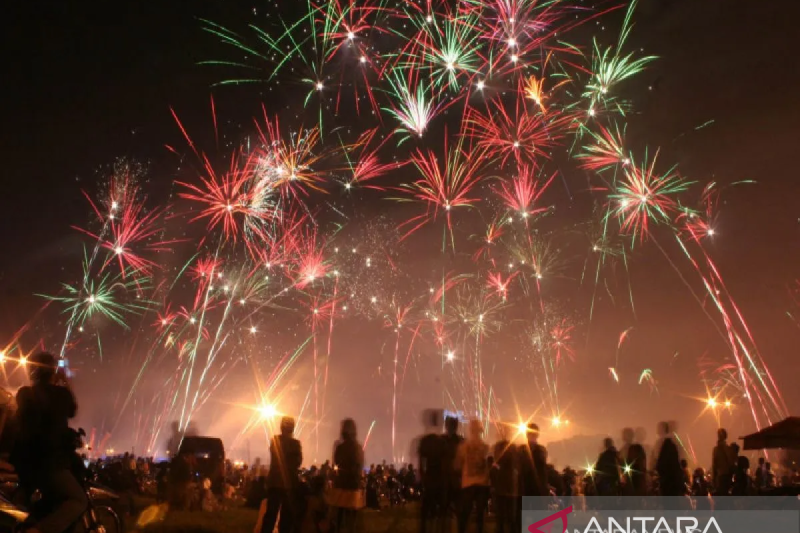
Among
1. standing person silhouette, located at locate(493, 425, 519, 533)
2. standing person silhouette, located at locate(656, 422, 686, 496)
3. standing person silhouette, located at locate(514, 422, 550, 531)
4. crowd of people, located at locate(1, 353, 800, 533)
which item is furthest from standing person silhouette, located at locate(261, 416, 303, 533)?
standing person silhouette, located at locate(656, 422, 686, 496)

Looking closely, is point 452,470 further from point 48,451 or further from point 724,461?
point 724,461

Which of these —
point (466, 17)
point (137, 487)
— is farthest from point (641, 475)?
point (137, 487)

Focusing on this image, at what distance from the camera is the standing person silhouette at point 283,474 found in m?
8.34

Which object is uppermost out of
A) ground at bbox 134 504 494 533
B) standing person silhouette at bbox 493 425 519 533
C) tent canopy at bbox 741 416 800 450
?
tent canopy at bbox 741 416 800 450

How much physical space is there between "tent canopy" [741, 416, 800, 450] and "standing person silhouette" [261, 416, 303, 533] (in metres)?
13.8

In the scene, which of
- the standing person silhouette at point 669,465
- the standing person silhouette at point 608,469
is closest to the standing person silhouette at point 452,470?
the standing person silhouette at point 669,465

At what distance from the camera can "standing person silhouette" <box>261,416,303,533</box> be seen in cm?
834

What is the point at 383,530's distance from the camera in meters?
11.3

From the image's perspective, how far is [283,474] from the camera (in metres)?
8.34

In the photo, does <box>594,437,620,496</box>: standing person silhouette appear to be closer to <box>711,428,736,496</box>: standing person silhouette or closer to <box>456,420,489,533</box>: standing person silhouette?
<box>711,428,736,496</box>: standing person silhouette

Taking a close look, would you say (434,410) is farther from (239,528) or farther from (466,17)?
(466,17)

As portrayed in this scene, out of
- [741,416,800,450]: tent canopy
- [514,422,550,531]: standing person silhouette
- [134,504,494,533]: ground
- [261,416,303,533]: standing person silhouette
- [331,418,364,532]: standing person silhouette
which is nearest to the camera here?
[261,416,303,533]: standing person silhouette

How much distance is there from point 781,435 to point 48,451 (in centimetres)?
1712

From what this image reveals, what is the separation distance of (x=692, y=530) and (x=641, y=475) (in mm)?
2522
